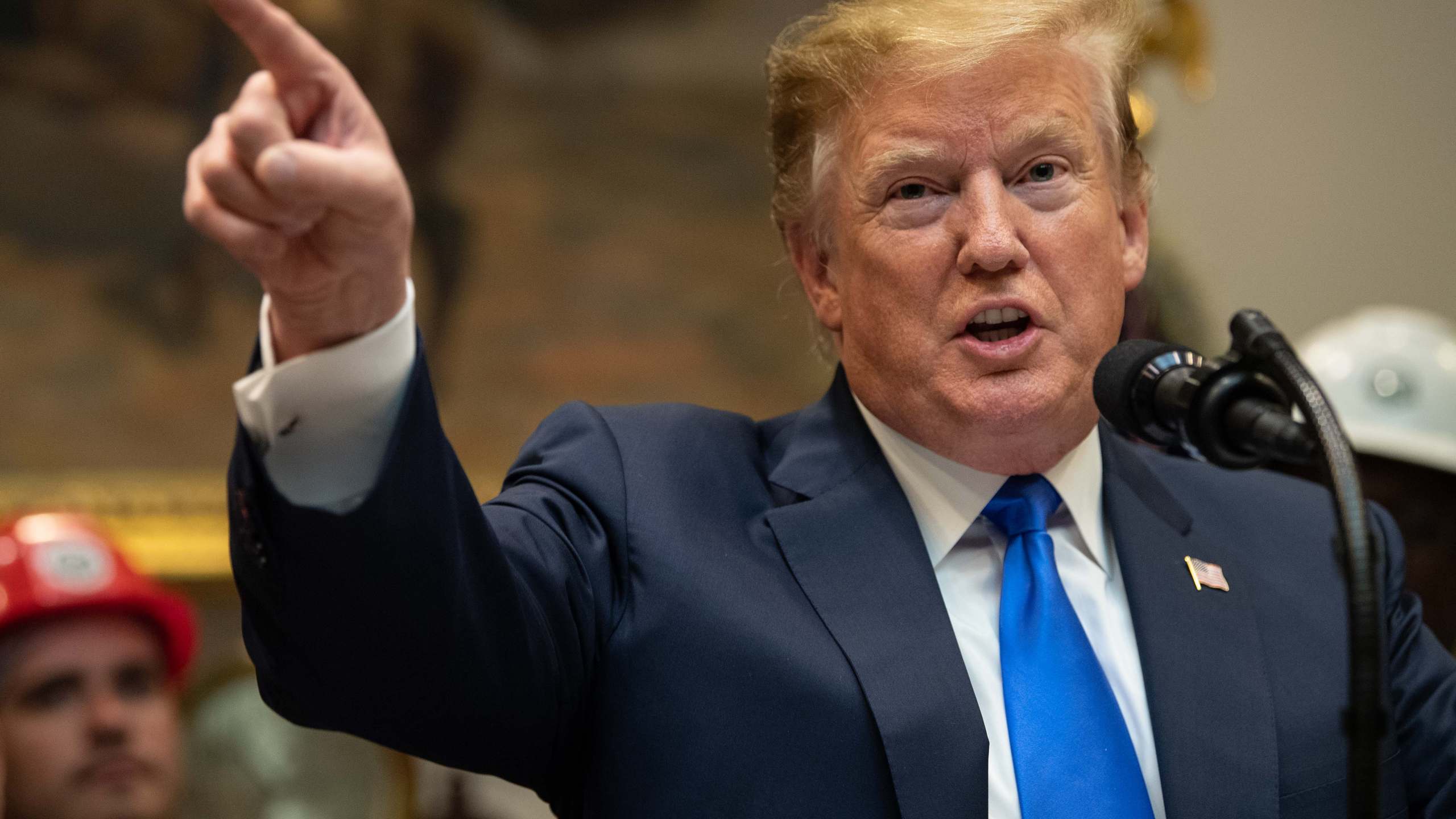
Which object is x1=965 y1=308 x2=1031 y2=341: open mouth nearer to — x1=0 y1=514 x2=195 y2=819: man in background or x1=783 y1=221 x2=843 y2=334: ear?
x1=783 y1=221 x2=843 y2=334: ear

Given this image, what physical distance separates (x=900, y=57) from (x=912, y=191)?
18cm

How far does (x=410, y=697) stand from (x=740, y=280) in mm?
3466

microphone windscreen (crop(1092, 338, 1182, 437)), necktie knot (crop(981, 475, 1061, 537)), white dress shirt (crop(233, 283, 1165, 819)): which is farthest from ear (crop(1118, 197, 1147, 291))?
microphone windscreen (crop(1092, 338, 1182, 437))

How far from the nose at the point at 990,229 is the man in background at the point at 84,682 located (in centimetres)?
199

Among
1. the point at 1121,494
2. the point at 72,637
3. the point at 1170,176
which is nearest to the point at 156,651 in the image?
the point at 72,637

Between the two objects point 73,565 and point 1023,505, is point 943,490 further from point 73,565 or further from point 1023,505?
point 73,565

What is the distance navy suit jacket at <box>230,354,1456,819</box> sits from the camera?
127 cm

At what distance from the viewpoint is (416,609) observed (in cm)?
127

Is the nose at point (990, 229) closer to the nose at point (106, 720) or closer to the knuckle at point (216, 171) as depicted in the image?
the knuckle at point (216, 171)

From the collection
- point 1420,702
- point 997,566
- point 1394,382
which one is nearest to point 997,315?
point 997,566

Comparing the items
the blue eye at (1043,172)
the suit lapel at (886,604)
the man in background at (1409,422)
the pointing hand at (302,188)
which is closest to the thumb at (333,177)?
the pointing hand at (302,188)

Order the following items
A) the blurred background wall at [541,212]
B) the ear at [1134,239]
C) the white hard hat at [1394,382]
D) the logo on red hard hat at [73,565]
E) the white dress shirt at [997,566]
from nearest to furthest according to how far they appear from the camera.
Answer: the white dress shirt at [997,566]
the ear at [1134,239]
the logo on red hard hat at [73,565]
the white hard hat at [1394,382]
the blurred background wall at [541,212]

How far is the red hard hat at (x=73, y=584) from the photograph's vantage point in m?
2.84

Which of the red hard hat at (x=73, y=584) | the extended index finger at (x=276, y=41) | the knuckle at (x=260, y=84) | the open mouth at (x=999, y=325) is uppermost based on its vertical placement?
the extended index finger at (x=276, y=41)
